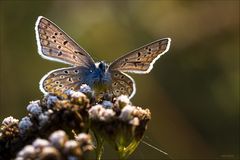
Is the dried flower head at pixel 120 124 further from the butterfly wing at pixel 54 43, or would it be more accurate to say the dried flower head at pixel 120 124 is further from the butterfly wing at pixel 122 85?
the butterfly wing at pixel 54 43

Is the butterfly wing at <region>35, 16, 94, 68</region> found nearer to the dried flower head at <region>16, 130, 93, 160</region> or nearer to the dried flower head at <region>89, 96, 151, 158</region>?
the dried flower head at <region>89, 96, 151, 158</region>

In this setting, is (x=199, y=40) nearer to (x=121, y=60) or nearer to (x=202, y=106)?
(x=202, y=106)

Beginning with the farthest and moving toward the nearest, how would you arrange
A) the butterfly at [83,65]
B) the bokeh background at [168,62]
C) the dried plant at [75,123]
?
the bokeh background at [168,62]
the butterfly at [83,65]
the dried plant at [75,123]

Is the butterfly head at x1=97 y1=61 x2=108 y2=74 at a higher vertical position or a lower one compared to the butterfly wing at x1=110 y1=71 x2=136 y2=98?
higher

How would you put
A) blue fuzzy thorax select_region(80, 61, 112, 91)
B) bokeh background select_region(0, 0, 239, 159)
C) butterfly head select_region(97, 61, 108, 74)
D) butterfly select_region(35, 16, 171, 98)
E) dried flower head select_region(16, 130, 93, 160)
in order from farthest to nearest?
bokeh background select_region(0, 0, 239, 159), butterfly head select_region(97, 61, 108, 74), blue fuzzy thorax select_region(80, 61, 112, 91), butterfly select_region(35, 16, 171, 98), dried flower head select_region(16, 130, 93, 160)

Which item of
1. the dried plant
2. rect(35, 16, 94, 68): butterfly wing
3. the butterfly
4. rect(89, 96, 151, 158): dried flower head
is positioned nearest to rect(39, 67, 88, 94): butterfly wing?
the butterfly

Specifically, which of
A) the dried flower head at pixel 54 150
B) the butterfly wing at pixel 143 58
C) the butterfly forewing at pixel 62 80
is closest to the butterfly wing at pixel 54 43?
the butterfly forewing at pixel 62 80

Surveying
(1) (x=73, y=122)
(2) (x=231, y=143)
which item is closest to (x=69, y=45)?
(1) (x=73, y=122)
